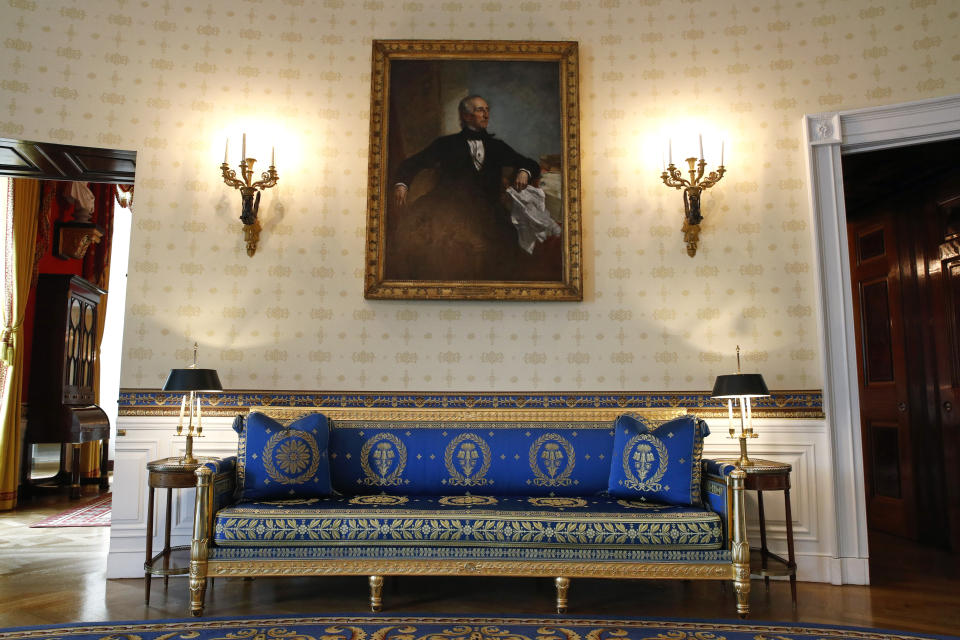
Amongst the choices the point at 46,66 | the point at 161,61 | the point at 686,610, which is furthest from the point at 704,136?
the point at 46,66

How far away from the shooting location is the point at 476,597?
11.4ft

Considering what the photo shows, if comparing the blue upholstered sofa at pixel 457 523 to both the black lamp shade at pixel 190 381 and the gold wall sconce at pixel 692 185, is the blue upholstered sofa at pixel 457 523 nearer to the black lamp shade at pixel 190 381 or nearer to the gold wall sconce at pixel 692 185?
the black lamp shade at pixel 190 381

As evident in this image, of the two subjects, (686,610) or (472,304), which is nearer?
(686,610)

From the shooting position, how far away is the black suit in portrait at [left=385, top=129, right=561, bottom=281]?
4.28 m

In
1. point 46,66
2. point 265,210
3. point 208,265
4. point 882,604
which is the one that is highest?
point 46,66

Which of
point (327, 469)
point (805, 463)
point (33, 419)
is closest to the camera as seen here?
point (327, 469)

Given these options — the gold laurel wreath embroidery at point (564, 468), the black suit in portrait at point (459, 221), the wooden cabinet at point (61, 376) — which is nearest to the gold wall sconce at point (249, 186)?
the black suit in portrait at point (459, 221)

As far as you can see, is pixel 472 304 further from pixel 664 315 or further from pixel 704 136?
pixel 704 136

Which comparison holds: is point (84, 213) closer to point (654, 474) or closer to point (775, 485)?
point (654, 474)

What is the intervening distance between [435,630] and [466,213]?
248 cm

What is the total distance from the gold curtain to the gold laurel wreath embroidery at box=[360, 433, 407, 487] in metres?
4.30

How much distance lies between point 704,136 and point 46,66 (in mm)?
4212

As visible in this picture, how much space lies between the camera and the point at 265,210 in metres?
Result: 4.34

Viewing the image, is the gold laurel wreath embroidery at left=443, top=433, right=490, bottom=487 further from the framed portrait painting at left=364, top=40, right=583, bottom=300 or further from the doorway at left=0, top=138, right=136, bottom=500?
the doorway at left=0, top=138, right=136, bottom=500
